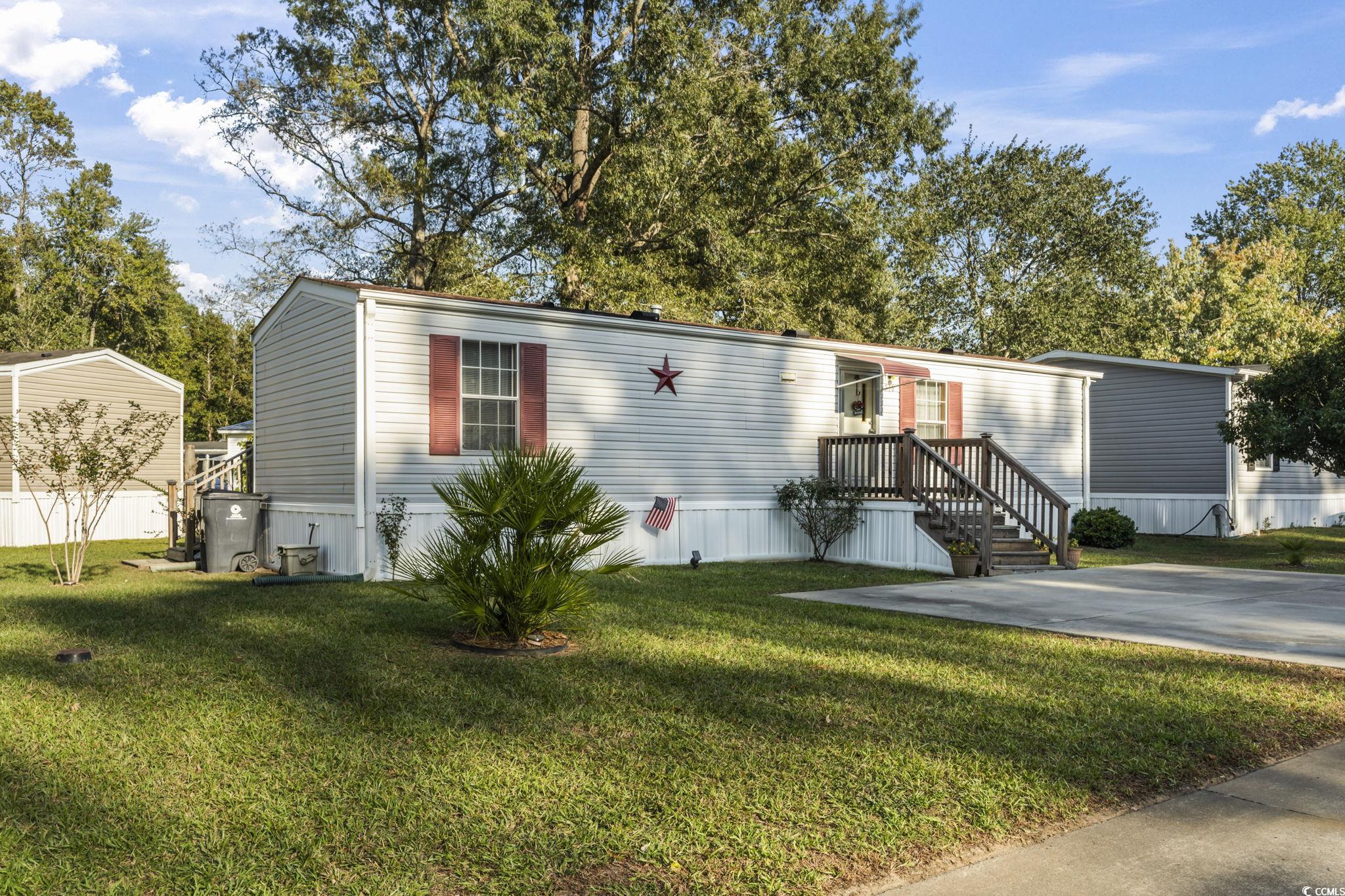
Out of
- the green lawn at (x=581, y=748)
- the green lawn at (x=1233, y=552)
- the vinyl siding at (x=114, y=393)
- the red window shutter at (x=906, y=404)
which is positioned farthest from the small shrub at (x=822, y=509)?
the vinyl siding at (x=114, y=393)

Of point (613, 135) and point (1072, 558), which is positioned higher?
point (613, 135)

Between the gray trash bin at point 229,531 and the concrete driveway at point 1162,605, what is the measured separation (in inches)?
271

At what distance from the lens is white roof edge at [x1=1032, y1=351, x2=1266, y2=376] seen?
18562 millimetres

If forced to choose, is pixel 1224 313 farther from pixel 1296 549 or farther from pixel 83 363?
pixel 83 363

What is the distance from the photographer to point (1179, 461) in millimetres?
19906

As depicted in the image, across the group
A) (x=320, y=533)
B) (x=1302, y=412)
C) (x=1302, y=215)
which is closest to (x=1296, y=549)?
(x=1302, y=412)

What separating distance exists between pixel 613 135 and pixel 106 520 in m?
12.7

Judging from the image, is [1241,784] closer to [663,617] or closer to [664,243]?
[663,617]

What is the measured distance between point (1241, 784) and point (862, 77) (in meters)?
19.6

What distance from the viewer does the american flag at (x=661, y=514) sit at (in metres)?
12.7

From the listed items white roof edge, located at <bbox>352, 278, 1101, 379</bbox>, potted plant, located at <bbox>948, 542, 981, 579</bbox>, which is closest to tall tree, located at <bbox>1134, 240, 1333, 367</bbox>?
white roof edge, located at <bbox>352, 278, 1101, 379</bbox>

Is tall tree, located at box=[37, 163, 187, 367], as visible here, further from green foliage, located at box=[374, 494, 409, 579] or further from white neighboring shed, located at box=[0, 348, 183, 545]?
green foliage, located at box=[374, 494, 409, 579]

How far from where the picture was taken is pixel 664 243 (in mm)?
20891

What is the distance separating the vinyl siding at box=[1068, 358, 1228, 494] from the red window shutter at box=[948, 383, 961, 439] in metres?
6.45
